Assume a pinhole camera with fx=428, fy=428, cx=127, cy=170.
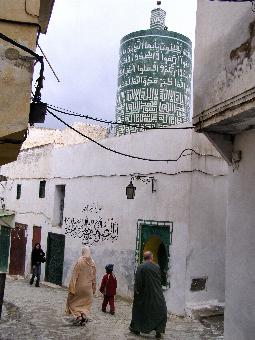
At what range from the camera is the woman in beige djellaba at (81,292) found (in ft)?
26.2

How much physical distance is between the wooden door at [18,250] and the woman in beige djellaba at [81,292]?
29.6 feet

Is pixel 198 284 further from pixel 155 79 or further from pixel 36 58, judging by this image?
pixel 155 79

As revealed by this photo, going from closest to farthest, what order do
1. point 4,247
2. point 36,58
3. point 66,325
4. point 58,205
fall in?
point 36,58 → point 66,325 → point 58,205 → point 4,247

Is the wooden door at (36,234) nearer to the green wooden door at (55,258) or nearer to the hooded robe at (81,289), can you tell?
the green wooden door at (55,258)

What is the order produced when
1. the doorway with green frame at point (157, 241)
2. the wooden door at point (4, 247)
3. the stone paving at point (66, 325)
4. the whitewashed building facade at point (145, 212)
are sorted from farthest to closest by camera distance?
the wooden door at point (4, 247)
the doorway with green frame at point (157, 241)
the whitewashed building facade at point (145, 212)
the stone paving at point (66, 325)

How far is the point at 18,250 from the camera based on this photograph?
1702 cm

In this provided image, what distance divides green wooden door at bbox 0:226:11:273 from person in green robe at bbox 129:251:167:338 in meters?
10.4

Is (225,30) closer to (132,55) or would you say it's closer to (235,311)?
(235,311)

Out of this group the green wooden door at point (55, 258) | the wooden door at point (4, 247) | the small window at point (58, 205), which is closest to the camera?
the green wooden door at point (55, 258)

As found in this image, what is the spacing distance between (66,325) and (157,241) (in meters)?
3.74

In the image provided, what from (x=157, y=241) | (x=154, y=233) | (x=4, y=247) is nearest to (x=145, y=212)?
(x=154, y=233)

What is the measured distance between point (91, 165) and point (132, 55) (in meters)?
5.27

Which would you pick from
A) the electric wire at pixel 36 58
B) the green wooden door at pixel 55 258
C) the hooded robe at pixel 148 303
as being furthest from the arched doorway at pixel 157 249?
the electric wire at pixel 36 58

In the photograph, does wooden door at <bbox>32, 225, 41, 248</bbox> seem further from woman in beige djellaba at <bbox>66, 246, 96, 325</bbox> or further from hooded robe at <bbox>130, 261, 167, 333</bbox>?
hooded robe at <bbox>130, 261, 167, 333</bbox>
